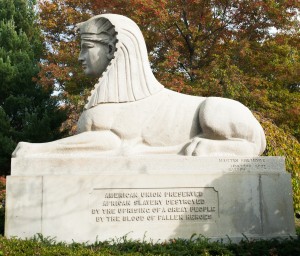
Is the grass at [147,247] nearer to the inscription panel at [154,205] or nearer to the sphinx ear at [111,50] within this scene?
the inscription panel at [154,205]

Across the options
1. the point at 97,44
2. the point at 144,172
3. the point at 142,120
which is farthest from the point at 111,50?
the point at 144,172

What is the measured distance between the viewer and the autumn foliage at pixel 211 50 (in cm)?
1666

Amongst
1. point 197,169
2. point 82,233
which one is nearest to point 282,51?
point 197,169

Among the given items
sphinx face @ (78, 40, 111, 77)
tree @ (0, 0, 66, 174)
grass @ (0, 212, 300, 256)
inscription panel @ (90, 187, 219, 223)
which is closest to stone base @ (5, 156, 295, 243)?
inscription panel @ (90, 187, 219, 223)

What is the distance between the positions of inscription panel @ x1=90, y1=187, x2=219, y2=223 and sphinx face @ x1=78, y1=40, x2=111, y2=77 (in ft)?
8.13

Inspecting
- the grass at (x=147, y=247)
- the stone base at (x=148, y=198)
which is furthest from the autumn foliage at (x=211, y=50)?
the grass at (x=147, y=247)

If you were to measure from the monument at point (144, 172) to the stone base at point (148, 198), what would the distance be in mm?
15

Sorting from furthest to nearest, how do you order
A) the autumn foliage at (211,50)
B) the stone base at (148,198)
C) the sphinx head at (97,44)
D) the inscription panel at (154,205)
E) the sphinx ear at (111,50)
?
the autumn foliage at (211,50)
the sphinx head at (97,44)
the sphinx ear at (111,50)
the inscription panel at (154,205)
the stone base at (148,198)

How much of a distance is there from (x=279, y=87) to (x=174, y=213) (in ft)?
42.7

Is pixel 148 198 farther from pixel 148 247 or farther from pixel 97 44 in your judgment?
pixel 97 44

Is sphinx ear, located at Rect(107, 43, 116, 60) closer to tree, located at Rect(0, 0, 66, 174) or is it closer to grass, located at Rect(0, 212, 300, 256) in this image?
grass, located at Rect(0, 212, 300, 256)

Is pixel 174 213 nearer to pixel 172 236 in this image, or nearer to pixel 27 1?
pixel 172 236

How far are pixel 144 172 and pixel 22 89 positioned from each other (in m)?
12.9

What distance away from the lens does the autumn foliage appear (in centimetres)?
1666
